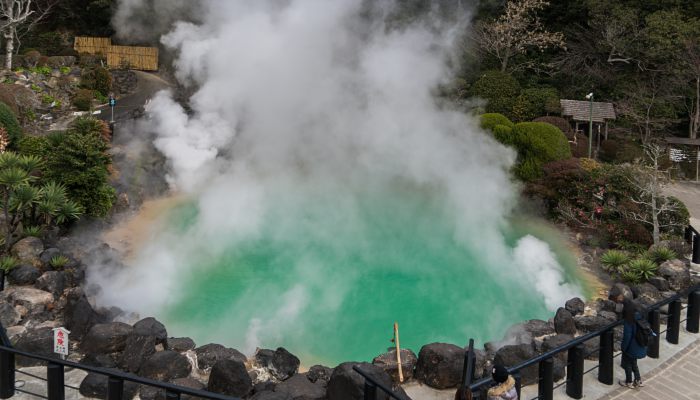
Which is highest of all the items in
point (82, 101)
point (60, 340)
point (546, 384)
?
point (82, 101)

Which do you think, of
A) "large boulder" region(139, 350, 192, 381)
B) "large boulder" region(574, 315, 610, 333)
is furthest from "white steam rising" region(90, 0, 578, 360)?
"large boulder" region(139, 350, 192, 381)

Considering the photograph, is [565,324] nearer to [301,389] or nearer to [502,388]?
[502,388]

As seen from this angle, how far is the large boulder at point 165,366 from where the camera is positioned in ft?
21.5

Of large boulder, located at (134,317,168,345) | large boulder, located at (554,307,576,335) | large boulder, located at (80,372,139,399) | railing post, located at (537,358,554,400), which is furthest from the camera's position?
large boulder, located at (554,307,576,335)

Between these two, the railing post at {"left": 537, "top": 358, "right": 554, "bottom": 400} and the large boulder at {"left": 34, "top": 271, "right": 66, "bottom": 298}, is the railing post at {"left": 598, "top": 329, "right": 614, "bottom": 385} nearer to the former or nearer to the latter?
the railing post at {"left": 537, "top": 358, "right": 554, "bottom": 400}

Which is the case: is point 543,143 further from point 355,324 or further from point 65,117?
point 65,117

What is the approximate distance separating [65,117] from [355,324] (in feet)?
46.5

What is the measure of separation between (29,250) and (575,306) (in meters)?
8.97

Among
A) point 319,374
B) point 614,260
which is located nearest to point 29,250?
point 319,374

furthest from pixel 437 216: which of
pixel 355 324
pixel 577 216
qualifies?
pixel 355 324

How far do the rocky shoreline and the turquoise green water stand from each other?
28.2 inches

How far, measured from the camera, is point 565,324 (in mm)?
7965

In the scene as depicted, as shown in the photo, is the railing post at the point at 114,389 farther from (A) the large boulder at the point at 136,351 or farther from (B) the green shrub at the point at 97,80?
(B) the green shrub at the point at 97,80

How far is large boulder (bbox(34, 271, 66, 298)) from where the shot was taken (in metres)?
8.35
